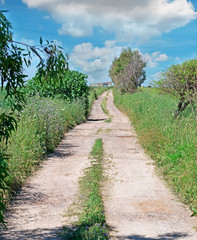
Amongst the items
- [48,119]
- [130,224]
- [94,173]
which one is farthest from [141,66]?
[130,224]

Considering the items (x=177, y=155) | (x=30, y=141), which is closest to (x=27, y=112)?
(x=30, y=141)

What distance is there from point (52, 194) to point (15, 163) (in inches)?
52.6

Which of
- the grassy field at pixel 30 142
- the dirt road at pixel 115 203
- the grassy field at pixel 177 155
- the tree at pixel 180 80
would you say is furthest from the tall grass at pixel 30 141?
the tree at pixel 180 80

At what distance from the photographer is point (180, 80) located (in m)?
13.0

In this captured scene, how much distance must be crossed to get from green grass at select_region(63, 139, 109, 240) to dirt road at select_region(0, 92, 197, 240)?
0.62 ft

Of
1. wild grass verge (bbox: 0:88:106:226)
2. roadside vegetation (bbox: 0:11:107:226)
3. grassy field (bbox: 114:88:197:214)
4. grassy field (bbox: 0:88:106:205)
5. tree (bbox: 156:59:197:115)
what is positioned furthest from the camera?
tree (bbox: 156:59:197:115)

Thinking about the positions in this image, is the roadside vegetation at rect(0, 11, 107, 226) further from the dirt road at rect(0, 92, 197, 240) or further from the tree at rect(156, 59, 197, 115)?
the tree at rect(156, 59, 197, 115)

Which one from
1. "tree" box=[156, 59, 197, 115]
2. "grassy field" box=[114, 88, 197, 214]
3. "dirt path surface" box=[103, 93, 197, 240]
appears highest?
"tree" box=[156, 59, 197, 115]

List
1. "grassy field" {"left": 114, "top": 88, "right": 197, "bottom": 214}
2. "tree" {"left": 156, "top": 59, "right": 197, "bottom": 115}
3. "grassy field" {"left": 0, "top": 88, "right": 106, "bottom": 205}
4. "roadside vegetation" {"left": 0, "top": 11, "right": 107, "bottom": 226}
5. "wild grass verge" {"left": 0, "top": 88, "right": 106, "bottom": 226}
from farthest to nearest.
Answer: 1. "tree" {"left": 156, "top": 59, "right": 197, "bottom": 115}
2. "grassy field" {"left": 0, "top": 88, "right": 106, "bottom": 205}
3. "wild grass verge" {"left": 0, "top": 88, "right": 106, "bottom": 226}
4. "grassy field" {"left": 114, "top": 88, "right": 197, "bottom": 214}
5. "roadside vegetation" {"left": 0, "top": 11, "right": 107, "bottom": 226}

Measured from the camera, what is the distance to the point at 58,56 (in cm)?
382

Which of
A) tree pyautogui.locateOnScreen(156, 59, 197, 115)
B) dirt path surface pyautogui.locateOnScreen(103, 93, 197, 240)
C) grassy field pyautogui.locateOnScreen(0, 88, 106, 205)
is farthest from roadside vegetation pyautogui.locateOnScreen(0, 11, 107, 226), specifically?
tree pyautogui.locateOnScreen(156, 59, 197, 115)

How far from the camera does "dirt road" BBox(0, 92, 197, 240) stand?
509cm

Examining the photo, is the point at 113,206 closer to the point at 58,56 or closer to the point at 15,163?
the point at 15,163

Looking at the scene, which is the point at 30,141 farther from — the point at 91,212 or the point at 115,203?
the point at 91,212
